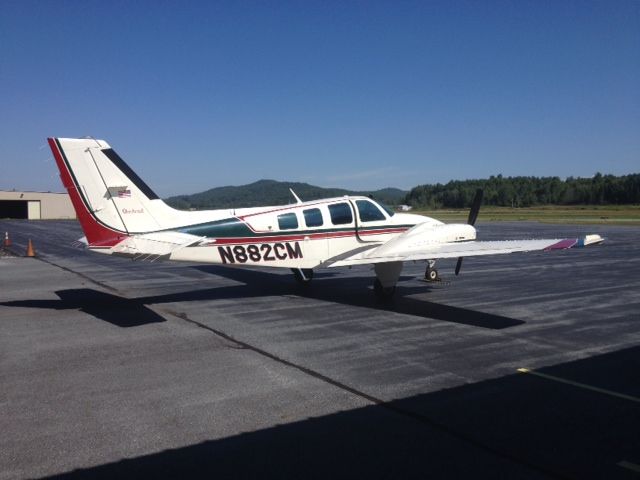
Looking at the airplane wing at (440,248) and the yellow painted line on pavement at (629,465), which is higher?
the airplane wing at (440,248)

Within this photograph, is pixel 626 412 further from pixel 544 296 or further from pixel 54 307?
pixel 54 307

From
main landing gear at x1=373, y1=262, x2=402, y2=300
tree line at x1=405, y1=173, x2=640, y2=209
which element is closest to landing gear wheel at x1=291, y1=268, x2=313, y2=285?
main landing gear at x1=373, y1=262, x2=402, y2=300

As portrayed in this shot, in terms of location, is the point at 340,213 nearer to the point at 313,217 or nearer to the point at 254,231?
the point at 313,217

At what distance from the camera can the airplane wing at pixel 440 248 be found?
11.4 meters

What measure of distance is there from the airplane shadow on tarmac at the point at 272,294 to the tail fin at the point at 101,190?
204 cm

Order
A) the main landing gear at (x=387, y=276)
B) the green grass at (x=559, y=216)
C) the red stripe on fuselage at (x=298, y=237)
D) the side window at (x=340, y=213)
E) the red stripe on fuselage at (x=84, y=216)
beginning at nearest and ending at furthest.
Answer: the red stripe on fuselage at (x=84, y=216) < the red stripe on fuselage at (x=298, y=237) < the main landing gear at (x=387, y=276) < the side window at (x=340, y=213) < the green grass at (x=559, y=216)

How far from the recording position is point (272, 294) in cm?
1443

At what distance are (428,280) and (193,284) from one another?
7.91 metres

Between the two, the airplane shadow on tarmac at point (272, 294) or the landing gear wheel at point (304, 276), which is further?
the landing gear wheel at point (304, 276)

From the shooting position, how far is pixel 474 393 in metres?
6.52

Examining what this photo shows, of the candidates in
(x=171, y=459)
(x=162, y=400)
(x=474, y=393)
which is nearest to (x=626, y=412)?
(x=474, y=393)

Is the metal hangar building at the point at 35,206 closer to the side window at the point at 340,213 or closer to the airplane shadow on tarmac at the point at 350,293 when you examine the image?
the airplane shadow on tarmac at the point at 350,293

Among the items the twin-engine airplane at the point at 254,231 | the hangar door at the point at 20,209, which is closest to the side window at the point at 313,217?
the twin-engine airplane at the point at 254,231

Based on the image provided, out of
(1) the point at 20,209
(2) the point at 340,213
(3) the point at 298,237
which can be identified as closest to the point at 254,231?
(3) the point at 298,237
